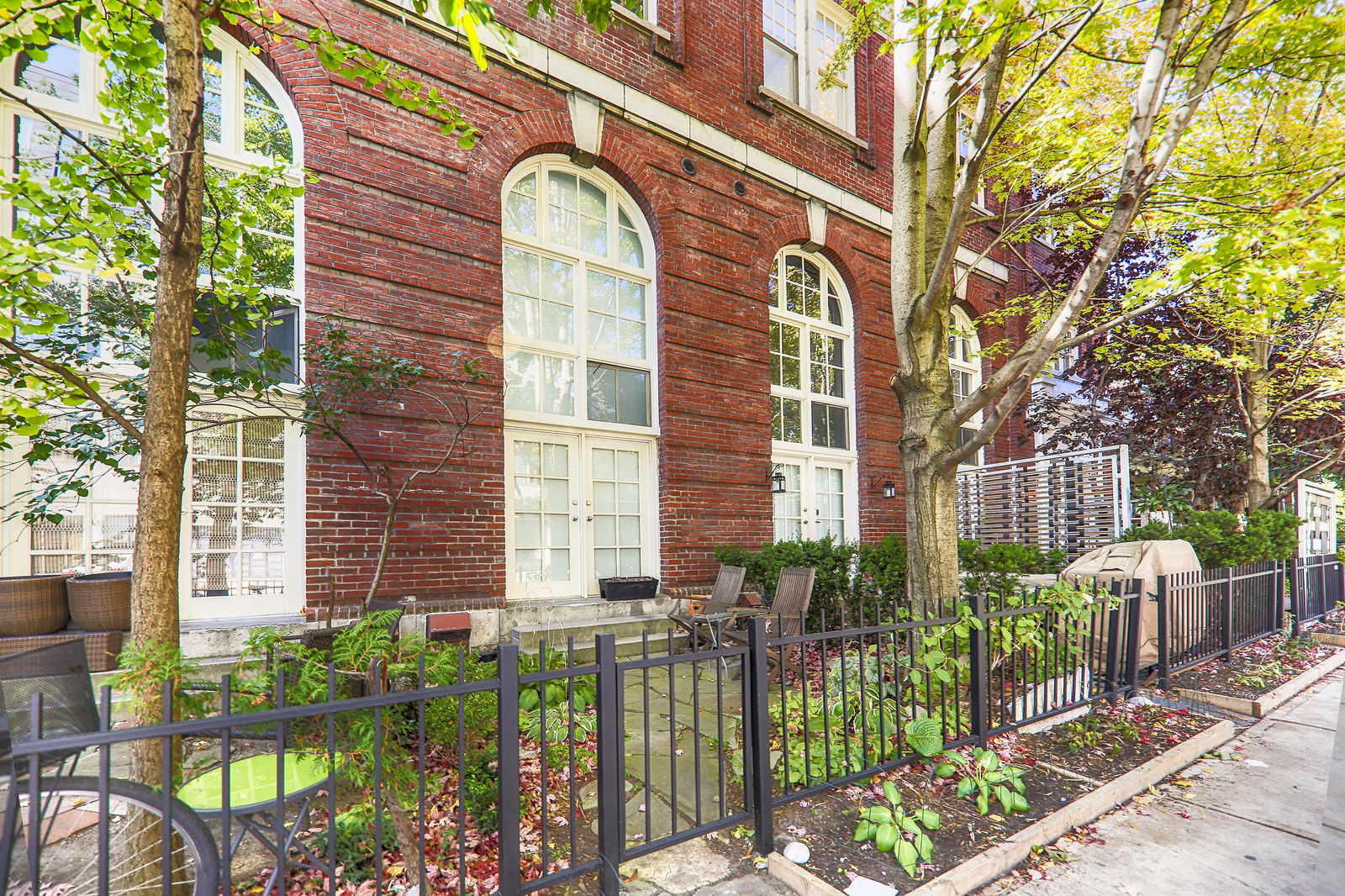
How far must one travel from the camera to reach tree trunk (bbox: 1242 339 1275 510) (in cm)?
1090

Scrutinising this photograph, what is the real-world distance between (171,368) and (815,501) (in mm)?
9087

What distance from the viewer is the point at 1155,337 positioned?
11695mm

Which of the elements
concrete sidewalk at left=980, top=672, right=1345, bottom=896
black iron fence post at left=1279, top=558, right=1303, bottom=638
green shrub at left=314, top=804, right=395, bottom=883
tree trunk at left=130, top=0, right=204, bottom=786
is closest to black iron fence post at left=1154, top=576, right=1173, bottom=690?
concrete sidewalk at left=980, top=672, right=1345, bottom=896

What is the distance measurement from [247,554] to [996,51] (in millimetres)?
7417

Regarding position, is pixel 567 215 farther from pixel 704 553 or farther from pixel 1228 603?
pixel 1228 603

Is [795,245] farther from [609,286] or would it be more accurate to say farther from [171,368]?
[171,368]

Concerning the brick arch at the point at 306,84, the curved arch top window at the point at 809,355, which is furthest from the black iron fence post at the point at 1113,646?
the brick arch at the point at 306,84

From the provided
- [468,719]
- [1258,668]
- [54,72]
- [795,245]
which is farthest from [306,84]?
[1258,668]

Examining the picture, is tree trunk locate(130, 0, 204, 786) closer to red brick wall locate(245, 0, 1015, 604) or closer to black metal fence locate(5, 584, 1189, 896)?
black metal fence locate(5, 584, 1189, 896)

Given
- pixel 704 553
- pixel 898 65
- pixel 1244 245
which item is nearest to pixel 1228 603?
pixel 1244 245

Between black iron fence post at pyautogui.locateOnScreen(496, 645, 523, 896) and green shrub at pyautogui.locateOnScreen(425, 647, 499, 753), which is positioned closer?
black iron fence post at pyautogui.locateOnScreen(496, 645, 523, 896)

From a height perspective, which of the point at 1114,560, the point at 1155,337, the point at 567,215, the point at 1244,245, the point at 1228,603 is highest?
the point at 567,215

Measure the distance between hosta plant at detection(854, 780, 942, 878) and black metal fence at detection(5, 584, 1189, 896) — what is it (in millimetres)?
314

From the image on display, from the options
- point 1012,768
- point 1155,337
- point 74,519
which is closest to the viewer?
point 1012,768
